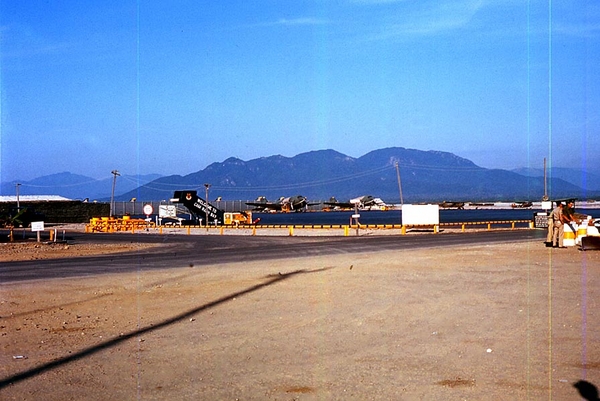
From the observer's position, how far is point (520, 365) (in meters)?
8.40

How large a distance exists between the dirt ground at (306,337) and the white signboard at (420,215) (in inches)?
1130

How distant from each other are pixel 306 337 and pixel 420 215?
38.4m

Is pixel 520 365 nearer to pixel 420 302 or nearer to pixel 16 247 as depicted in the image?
pixel 420 302

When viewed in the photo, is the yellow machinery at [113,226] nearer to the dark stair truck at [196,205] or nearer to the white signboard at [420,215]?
the dark stair truck at [196,205]

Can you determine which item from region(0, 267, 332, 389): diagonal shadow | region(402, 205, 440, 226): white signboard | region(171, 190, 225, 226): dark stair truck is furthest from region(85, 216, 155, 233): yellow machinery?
region(0, 267, 332, 389): diagonal shadow

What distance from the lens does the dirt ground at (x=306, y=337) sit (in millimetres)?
7562

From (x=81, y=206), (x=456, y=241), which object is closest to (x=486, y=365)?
(x=456, y=241)

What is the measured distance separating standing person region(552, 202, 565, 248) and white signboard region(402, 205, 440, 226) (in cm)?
2001

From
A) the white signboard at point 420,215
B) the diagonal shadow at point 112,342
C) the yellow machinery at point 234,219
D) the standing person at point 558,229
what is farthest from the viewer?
the yellow machinery at point 234,219

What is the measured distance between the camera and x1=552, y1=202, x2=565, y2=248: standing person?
26.6m

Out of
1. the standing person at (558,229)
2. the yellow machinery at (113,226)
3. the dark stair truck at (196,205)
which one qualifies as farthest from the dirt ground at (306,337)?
the dark stair truck at (196,205)

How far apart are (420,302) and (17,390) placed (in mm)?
8129

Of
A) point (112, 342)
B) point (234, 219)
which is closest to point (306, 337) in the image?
point (112, 342)

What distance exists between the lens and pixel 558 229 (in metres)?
26.7
